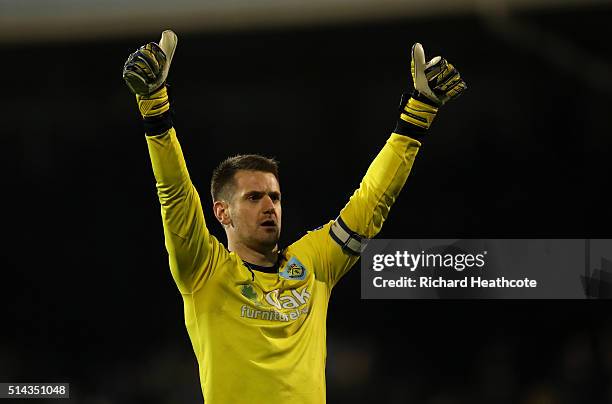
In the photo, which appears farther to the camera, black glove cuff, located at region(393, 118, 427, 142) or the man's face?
black glove cuff, located at region(393, 118, 427, 142)

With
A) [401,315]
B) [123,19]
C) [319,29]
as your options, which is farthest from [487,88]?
[123,19]

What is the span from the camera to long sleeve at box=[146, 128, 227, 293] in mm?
2348

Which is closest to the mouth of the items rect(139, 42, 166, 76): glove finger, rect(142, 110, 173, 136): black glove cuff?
rect(142, 110, 173, 136): black glove cuff

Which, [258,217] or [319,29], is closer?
[258,217]

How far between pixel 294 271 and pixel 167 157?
59 centimetres

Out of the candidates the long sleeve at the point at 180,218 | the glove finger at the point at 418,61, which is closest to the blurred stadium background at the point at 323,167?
the glove finger at the point at 418,61

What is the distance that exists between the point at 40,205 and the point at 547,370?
10.4 feet

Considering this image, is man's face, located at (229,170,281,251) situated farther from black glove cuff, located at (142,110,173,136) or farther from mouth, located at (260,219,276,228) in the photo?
black glove cuff, located at (142,110,173,136)

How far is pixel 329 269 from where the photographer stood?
2.83m

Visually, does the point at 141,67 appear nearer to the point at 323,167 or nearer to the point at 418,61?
the point at 418,61

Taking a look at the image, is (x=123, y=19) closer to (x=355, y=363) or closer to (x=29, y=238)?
(x=29, y=238)

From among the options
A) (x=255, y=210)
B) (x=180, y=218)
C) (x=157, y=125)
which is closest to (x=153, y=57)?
(x=157, y=125)

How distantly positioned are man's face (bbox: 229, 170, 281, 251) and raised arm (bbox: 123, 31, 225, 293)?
0.20 m

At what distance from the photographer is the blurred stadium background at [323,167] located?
16.2ft
